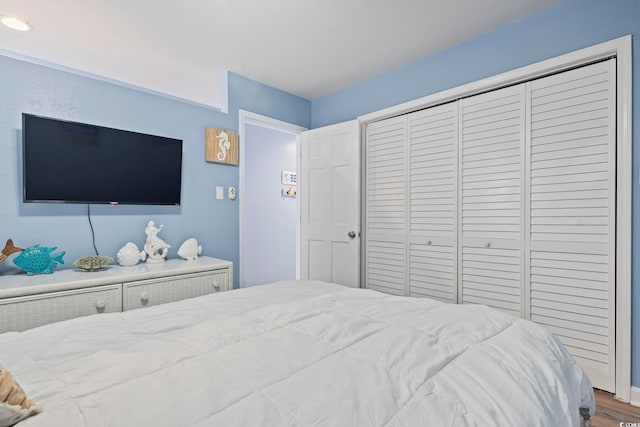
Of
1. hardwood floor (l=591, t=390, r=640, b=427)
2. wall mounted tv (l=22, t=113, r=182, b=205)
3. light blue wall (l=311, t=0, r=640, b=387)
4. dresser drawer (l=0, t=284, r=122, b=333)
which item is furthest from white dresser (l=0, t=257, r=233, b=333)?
hardwood floor (l=591, t=390, r=640, b=427)

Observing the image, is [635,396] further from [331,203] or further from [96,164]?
[96,164]

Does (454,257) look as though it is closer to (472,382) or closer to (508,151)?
(508,151)

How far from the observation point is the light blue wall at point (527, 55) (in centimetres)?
187

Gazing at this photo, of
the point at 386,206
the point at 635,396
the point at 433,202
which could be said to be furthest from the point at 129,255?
the point at 635,396

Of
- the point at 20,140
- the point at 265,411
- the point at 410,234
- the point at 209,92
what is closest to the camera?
the point at 265,411

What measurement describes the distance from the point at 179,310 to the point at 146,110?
74.2 inches

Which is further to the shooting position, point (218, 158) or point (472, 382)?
point (218, 158)

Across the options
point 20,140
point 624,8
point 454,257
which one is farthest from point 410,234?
point 20,140

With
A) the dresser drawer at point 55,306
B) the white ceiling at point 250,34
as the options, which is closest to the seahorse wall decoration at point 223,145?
the white ceiling at point 250,34

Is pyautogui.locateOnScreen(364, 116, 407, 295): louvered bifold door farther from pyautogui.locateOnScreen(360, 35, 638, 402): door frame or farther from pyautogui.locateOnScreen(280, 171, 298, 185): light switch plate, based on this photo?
pyautogui.locateOnScreen(280, 171, 298, 185): light switch plate

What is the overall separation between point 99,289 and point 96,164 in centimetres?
90

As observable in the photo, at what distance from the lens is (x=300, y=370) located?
0.86 meters

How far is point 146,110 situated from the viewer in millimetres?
2578

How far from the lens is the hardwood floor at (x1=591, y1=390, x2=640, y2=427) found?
172cm
